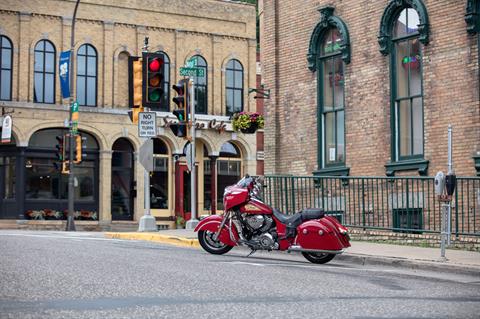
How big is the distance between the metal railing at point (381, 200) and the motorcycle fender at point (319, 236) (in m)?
3.60

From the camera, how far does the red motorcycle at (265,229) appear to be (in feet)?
46.4

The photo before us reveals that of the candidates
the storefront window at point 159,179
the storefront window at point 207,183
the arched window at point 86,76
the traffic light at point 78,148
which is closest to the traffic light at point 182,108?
the traffic light at point 78,148

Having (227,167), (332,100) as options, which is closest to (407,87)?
(332,100)

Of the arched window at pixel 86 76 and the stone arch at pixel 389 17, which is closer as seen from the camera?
the stone arch at pixel 389 17

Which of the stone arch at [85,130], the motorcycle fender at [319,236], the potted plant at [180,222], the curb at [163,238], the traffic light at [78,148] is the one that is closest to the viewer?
the motorcycle fender at [319,236]

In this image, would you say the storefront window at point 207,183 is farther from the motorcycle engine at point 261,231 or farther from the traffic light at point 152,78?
the motorcycle engine at point 261,231

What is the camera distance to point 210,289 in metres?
9.52

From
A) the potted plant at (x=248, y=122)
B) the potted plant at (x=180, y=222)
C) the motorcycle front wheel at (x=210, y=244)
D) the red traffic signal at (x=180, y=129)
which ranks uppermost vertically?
the potted plant at (x=248, y=122)

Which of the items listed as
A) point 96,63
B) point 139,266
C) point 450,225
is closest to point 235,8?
point 96,63

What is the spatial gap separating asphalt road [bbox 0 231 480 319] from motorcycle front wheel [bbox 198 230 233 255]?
1.34m

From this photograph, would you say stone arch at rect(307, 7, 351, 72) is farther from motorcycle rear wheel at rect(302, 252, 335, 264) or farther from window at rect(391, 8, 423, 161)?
motorcycle rear wheel at rect(302, 252, 335, 264)

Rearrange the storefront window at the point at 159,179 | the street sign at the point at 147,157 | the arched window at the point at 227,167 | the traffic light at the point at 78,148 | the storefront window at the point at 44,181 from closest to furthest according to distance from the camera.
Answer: the street sign at the point at 147,157
the traffic light at the point at 78,148
the storefront window at the point at 44,181
the storefront window at the point at 159,179
the arched window at the point at 227,167

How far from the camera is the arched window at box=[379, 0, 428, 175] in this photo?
62.0 feet

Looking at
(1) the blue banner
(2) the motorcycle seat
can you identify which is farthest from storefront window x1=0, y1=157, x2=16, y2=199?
(2) the motorcycle seat
